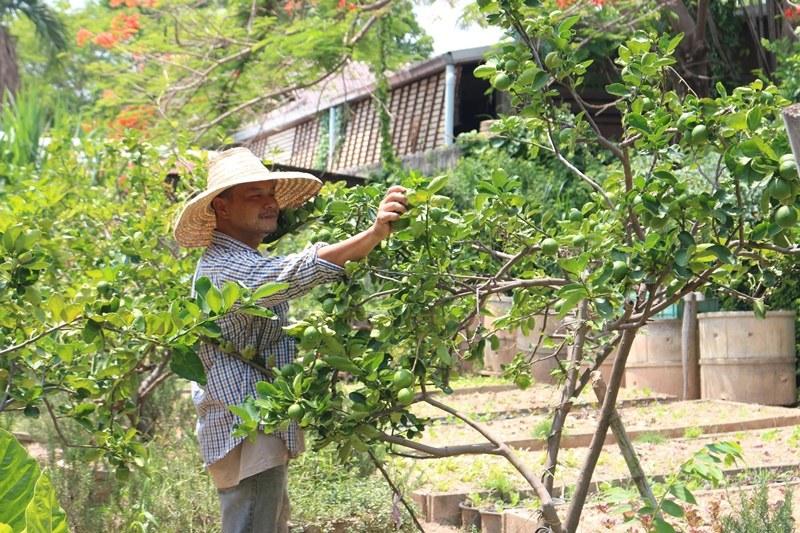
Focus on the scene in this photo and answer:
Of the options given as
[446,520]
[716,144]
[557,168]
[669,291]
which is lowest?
[446,520]

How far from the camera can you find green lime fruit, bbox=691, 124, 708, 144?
84.0 inches

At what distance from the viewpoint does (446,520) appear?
4.81 metres

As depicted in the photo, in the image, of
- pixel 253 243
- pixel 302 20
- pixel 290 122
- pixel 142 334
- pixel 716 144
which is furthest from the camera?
pixel 290 122

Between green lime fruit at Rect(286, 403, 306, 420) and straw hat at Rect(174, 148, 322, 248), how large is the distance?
0.95 metres

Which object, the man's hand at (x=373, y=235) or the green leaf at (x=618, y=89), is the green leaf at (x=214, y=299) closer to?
the man's hand at (x=373, y=235)

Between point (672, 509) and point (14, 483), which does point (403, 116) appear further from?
point (14, 483)

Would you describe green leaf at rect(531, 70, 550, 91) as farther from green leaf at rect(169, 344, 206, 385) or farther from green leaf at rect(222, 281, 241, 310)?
green leaf at rect(169, 344, 206, 385)

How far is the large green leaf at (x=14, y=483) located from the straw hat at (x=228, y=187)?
6.95 feet

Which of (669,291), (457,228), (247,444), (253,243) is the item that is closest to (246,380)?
(247,444)

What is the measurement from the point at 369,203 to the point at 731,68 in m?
10.2

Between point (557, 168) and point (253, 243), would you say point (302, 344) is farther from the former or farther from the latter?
point (557, 168)

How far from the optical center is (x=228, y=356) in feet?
10.1

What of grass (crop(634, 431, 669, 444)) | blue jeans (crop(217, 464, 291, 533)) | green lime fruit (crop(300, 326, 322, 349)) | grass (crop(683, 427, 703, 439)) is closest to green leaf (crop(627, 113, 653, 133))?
green lime fruit (crop(300, 326, 322, 349))

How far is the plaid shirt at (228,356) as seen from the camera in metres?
2.93
